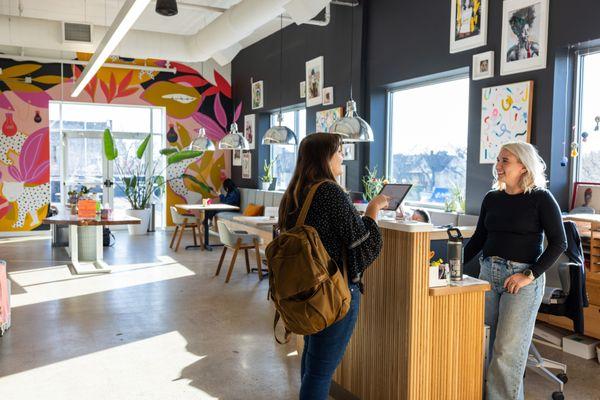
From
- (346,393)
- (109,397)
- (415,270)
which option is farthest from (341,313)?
(109,397)

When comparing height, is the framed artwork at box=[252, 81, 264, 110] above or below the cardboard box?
above

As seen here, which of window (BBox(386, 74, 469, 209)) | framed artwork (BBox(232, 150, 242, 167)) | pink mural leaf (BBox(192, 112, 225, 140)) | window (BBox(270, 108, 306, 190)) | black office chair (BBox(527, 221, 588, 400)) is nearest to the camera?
black office chair (BBox(527, 221, 588, 400))

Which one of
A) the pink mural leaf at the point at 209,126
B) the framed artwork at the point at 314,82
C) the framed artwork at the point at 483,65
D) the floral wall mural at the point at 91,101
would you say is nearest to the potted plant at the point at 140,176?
the floral wall mural at the point at 91,101

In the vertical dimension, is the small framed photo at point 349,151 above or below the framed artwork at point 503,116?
below

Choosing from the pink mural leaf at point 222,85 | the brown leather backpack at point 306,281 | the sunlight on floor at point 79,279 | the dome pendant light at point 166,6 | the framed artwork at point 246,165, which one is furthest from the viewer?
the pink mural leaf at point 222,85

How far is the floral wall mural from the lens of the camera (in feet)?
37.0

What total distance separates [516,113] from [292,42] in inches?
208

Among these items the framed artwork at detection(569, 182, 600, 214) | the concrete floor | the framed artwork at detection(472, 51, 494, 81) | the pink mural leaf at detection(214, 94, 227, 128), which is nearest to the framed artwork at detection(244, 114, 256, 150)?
the pink mural leaf at detection(214, 94, 227, 128)

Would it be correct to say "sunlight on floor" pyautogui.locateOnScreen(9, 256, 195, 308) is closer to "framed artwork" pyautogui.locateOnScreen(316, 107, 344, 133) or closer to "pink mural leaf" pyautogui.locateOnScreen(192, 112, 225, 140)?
"framed artwork" pyautogui.locateOnScreen(316, 107, 344, 133)

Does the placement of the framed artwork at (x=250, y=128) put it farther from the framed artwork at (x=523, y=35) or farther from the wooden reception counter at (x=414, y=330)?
the wooden reception counter at (x=414, y=330)

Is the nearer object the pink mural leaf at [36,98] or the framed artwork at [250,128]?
the pink mural leaf at [36,98]

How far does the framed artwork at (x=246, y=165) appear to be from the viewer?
11844 millimetres

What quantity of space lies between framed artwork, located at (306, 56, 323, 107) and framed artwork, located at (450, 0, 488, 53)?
297cm

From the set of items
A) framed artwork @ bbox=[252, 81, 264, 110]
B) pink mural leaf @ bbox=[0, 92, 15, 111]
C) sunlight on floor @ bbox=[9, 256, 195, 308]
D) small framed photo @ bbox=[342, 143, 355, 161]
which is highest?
framed artwork @ bbox=[252, 81, 264, 110]
